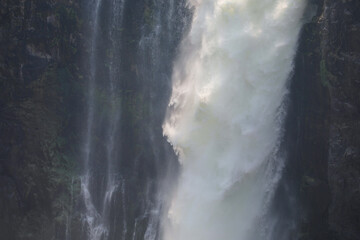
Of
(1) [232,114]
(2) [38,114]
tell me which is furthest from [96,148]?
(1) [232,114]

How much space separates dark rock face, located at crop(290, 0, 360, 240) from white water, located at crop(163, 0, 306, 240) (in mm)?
480

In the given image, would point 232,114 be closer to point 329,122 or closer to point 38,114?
point 329,122

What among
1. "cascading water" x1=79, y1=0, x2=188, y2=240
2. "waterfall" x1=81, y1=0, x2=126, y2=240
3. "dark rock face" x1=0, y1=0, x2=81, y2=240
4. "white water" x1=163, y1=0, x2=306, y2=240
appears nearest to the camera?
"white water" x1=163, y1=0, x2=306, y2=240

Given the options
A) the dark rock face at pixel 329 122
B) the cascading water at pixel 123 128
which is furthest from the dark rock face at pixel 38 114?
the dark rock face at pixel 329 122

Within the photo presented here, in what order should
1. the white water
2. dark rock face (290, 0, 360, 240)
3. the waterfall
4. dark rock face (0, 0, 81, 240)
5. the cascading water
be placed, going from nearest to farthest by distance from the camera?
dark rock face (290, 0, 360, 240) < the white water < dark rock face (0, 0, 81, 240) < the cascading water < the waterfall

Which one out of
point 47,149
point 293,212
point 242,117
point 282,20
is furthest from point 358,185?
point 47,149

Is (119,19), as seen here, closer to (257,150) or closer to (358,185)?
(257,150)

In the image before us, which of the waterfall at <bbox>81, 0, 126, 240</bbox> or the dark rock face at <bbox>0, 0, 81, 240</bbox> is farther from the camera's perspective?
the waterfall at <bbox>81, 0, 126, 240</bbox>

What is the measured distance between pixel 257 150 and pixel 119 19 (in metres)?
5.64

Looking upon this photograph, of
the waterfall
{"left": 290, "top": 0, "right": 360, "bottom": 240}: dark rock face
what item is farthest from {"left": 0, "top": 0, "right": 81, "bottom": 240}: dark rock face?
{"left": 290, "top": 0, "right": 360, "bottom": 240}: dark rock face

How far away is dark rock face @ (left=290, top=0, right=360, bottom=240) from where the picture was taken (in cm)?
1007

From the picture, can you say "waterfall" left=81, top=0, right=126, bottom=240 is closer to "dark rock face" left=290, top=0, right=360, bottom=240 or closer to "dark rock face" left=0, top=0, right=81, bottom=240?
"dark rock face" left=0, top=0, right=81, bottom=240

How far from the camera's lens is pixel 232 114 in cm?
1141

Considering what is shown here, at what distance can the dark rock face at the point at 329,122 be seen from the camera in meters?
10.1
